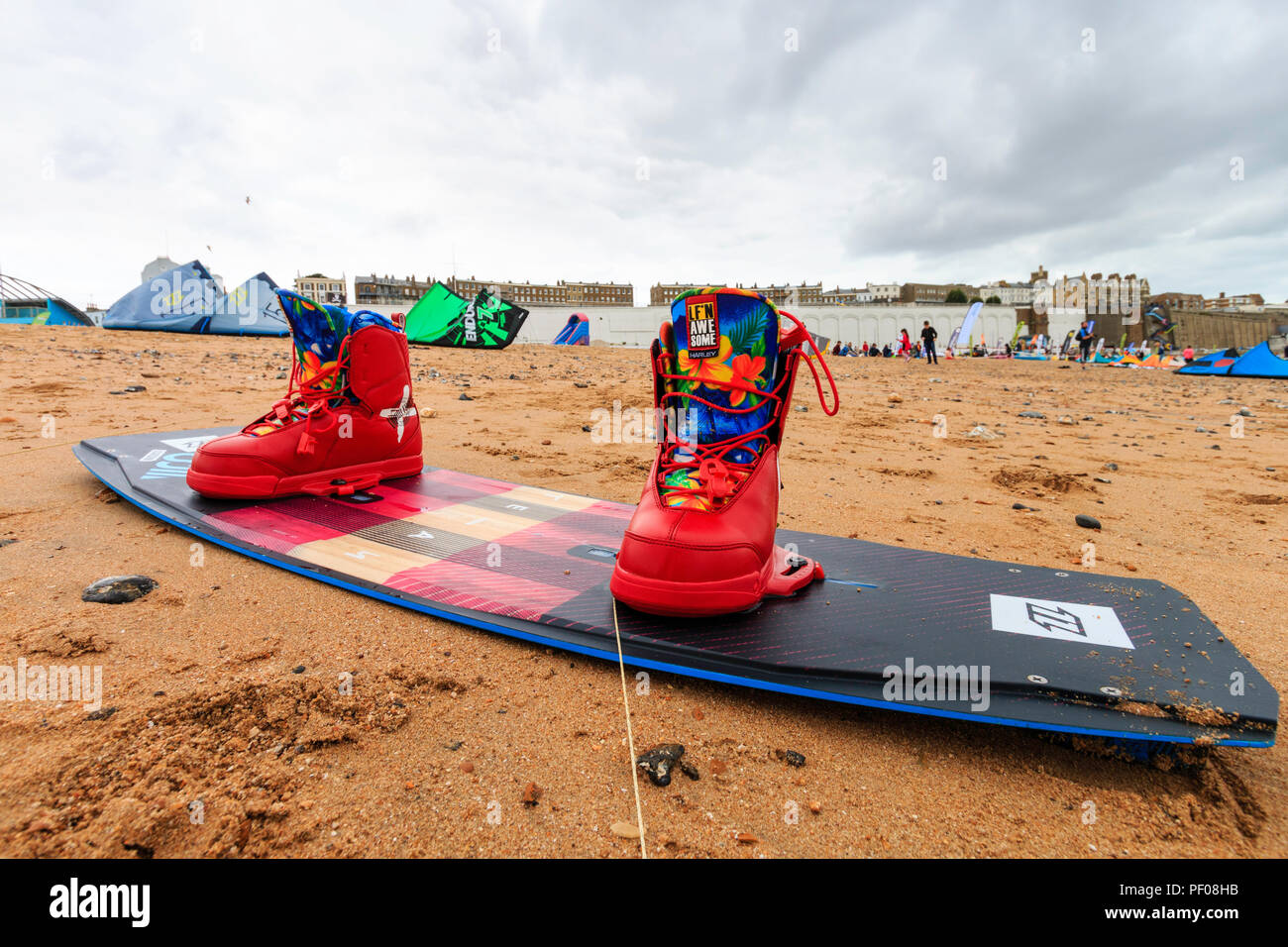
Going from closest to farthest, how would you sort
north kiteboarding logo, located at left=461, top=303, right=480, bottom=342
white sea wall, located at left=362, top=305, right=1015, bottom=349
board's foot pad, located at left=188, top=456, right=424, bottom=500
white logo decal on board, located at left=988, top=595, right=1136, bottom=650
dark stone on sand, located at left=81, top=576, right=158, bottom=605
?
white logo decal on board, located at left=988, top=595, right=1136, bottom=650
dark stone on sand, located at left=81, top=576, right=158, bottom=605
board's foot pad, located at left=188, top=456, right=424, bottom=500
north kiteboarding logo, located at left=461, top=303, right=480, bottom=342
white sea wall, located at left=362, top=305, right=1015, bottom=349

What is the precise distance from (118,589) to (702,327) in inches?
83.9

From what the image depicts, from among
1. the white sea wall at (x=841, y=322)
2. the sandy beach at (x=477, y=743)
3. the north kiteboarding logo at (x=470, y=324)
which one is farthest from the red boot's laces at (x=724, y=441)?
the white sea wall at (x=841, y=322)

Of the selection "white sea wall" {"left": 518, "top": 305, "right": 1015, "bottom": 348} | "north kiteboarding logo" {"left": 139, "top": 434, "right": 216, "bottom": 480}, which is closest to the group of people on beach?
"white sea wall" {"left": 518, "top": 305, "right": 1015, "bottom": 348}

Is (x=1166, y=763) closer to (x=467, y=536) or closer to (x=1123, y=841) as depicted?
(x=1123, y=841)

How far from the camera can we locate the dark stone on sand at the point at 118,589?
1906mm

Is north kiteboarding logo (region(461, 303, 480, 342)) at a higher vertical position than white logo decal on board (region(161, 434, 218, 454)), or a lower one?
higher

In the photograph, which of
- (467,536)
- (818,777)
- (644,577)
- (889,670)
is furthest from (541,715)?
(467,536)

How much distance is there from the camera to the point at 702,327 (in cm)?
196

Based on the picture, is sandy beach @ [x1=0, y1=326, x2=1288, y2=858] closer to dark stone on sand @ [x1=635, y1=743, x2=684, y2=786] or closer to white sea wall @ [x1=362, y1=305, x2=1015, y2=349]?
dark stone on sand @ [x1=635, y1=743, x2=684, y2=786]

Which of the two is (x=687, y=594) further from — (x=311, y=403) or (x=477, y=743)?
(x=311, y=403)

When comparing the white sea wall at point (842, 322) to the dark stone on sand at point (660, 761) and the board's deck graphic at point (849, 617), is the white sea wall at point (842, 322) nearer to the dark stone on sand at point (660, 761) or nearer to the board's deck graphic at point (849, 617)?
the board's deck graphic at point (849, 617)

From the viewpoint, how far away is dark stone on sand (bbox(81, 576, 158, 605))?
191cm

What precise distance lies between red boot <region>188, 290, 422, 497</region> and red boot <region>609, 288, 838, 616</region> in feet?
6.04

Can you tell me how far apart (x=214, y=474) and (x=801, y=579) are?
2704 mm
